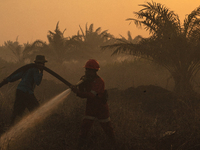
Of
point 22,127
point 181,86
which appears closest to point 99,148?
point 22,127

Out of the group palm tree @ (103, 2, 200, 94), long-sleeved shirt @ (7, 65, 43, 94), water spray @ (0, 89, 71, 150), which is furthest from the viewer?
palm tree @ (103, 2, 200, 94)

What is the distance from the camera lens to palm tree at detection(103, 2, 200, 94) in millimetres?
7984

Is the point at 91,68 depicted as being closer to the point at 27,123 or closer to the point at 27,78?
the point at 27,78

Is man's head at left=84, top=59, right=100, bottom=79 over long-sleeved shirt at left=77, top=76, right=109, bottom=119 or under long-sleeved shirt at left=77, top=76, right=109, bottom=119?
over

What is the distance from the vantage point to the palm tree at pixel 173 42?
7984 millimetres

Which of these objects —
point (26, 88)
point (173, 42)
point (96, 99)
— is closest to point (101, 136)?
point (96, 99)

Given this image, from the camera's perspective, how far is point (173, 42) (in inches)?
313

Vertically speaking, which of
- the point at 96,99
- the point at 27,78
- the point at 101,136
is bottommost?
the point at 101,136

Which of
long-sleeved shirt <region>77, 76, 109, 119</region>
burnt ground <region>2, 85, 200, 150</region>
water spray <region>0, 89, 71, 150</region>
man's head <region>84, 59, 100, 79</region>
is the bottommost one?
burnt ground <region>2, 85, 200, 150</region>

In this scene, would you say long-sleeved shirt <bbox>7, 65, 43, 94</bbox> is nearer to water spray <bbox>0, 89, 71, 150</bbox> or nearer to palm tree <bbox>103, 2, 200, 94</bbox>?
water spray <bbox>0, 89, 71, 150</bbox>

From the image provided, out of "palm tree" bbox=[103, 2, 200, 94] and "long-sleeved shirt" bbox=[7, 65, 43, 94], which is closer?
"long-sleeved shirt" bbox=[7, 65, 43, 94]

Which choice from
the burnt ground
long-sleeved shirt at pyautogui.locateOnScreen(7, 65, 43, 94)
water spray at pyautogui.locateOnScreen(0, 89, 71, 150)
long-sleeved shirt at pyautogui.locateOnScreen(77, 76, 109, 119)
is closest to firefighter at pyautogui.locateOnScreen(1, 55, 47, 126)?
long-sleeved shirt at pyautogui.locateOnScreen(7, 65, 43, 94)

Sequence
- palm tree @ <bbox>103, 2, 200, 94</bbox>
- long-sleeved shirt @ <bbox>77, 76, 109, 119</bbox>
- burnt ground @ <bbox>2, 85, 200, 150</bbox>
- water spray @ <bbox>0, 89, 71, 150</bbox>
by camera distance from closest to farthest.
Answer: long-sleeved shirt @ <bbox>77, 76, 109, 119</bbox> → burnt ground @ <bbox>2, 85, 200, 150</bbox> → water spray @ <bbox>0, 89, 71, 150</bbox> → palm tree @ <bbox>103, 2, 200, 94</bbox>

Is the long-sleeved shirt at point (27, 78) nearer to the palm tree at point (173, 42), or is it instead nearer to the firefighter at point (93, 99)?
the firefighter at point (93, 99)
